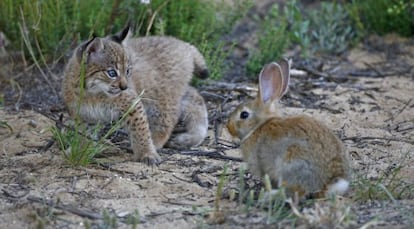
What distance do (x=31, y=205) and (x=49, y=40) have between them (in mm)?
3536

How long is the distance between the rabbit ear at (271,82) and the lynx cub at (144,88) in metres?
1.38

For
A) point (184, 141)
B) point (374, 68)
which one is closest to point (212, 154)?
point (184, 141)

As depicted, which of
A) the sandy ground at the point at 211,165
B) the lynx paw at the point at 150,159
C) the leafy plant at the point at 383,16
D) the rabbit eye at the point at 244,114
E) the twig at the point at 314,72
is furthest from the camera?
the leafy plant at the point at 383,16

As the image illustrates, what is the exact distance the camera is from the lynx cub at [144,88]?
7.18 metres

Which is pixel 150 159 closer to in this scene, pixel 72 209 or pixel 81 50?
pixel 81 50

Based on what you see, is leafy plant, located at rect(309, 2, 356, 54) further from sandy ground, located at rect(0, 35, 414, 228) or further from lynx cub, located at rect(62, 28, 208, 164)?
lynx cub, located at rect(62, 28, 208, 164)

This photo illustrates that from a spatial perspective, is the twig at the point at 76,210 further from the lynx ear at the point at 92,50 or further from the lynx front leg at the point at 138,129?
the lynx ear at the point at 92,50

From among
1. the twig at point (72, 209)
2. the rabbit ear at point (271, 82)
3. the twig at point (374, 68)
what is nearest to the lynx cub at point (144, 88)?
the twig at point (72, 209)

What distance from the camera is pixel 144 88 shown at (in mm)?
7789

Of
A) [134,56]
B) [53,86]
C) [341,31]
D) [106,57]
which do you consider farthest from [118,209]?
[341,31]

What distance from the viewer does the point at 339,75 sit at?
9.65m

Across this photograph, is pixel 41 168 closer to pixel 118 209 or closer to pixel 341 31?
pixel 118 209

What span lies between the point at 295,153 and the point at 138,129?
2082 millimetres

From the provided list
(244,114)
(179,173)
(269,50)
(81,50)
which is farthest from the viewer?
(269,50)
